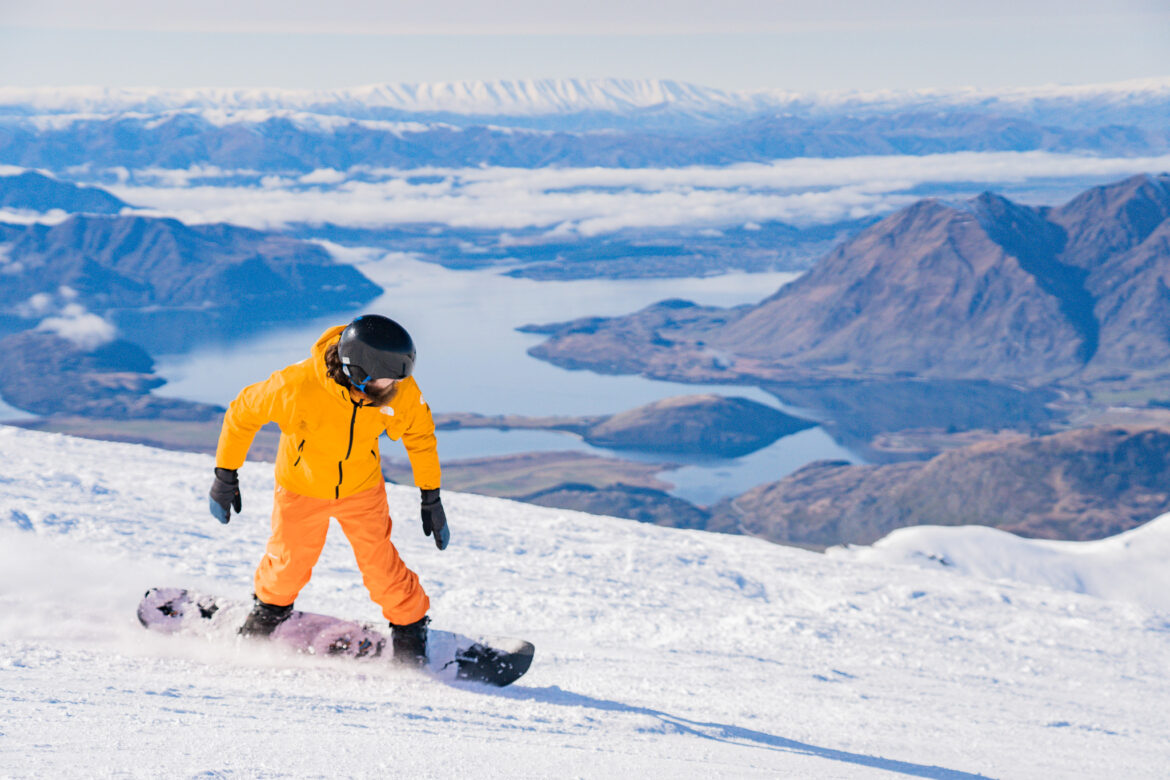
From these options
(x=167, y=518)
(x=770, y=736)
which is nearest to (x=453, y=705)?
(x=770, y=736)

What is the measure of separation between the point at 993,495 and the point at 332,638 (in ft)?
558

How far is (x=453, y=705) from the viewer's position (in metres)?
4.40

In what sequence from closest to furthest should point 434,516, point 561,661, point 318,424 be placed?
point 318,424, point 434,516, point 561,661

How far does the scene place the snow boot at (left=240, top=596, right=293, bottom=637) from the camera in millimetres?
4859

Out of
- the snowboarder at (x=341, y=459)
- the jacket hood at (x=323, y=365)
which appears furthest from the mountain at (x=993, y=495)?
the jacket hood at (x=323, y=365)

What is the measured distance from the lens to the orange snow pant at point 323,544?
471 cm

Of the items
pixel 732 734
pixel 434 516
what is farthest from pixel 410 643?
pixel 732 734

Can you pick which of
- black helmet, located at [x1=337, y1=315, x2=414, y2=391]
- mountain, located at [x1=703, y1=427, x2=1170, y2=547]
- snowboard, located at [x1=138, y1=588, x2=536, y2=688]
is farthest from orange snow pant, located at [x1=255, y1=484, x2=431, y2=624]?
mountain, located at [x1=703, y1=427, x2=1170, y2=547]

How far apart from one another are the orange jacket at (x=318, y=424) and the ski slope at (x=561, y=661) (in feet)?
3.32

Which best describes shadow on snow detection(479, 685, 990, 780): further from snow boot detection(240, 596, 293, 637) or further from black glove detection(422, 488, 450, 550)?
snow boot detection(240, 596, 293, 637)

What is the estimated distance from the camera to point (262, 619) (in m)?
4.89

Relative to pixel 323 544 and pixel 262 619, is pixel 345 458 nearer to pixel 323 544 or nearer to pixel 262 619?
pixel 323 544

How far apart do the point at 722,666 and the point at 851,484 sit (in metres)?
172

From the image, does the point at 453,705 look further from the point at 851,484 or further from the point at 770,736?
the point at 851,484
